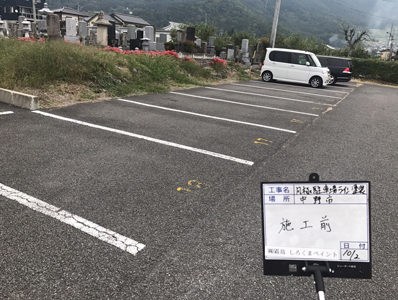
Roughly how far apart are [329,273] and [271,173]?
2.80 metres

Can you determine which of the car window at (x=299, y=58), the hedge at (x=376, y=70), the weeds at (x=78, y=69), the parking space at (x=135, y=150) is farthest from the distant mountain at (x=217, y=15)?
the parking space at (x=135, y=150)

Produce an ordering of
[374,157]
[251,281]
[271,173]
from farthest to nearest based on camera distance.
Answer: [374,157]
[271,173]
[251,281]

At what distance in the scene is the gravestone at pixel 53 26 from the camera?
473 inches

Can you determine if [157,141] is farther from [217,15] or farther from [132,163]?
[217,15]

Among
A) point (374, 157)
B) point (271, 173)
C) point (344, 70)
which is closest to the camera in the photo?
point (271, 173)

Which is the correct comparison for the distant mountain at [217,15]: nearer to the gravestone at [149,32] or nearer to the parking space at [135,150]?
the gravestone at [149,32]

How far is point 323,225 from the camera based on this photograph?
1632mm

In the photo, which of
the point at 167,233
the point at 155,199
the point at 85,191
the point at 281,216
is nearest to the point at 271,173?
the point at 155,199

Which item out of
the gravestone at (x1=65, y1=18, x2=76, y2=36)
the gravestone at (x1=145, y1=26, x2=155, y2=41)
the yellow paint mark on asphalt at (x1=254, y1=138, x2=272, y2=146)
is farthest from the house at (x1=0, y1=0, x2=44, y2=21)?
the yellow paint mark on asphalt at (x1=254, y1=138, x2=272, y2=146)

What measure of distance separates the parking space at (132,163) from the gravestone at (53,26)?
6028 millimetres

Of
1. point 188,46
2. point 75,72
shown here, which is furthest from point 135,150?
point 188,46

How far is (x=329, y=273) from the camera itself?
159cm

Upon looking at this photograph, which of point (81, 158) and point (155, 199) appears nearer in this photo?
point (155, 199)

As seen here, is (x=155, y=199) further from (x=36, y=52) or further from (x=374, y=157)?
(x=36, y=52)
